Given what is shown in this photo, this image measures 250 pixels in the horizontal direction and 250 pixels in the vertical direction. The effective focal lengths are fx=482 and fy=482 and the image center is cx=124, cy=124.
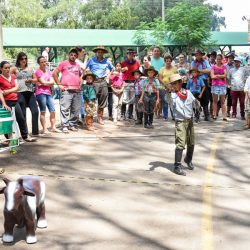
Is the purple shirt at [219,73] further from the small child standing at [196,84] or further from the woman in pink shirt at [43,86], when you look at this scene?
the woman in pink shirt at [43,86]

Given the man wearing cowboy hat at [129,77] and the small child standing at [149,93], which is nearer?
the small child standing at [149,93]

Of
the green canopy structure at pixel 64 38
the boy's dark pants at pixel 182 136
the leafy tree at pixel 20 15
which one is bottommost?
the boy's dark pants at pixel 182 136

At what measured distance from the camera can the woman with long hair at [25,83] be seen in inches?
380

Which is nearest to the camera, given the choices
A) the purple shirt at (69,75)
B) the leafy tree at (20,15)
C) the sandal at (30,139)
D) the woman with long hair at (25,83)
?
the woman with long hair at (25,83)

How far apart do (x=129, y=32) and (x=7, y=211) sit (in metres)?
30.3

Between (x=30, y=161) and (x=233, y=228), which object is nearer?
(x=233, y=228)

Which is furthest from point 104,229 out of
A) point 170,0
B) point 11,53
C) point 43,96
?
Answer: point 170,0

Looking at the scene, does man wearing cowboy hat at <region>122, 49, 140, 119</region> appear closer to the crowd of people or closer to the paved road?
the crowd of people

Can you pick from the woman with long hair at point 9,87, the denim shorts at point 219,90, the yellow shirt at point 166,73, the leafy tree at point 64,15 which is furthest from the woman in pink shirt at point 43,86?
the leafy tree at point 64,15

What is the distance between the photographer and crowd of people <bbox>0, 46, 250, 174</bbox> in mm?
8906

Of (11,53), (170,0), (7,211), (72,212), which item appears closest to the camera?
(7,211)

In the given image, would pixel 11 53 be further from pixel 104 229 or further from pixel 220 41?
pixel 104 229

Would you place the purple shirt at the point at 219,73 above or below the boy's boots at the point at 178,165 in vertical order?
above

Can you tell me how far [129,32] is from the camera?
34.1 m
